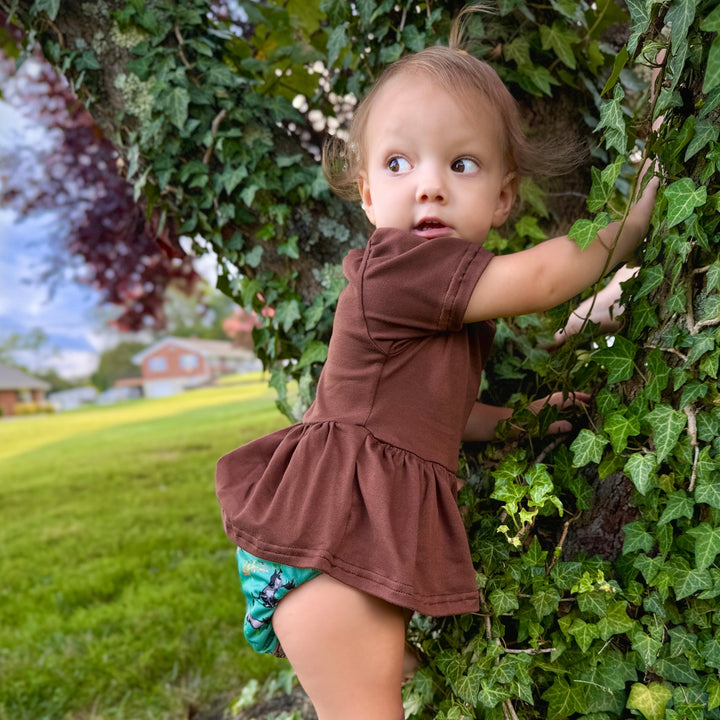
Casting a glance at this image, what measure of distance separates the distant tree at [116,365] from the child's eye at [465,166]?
6.82 meters

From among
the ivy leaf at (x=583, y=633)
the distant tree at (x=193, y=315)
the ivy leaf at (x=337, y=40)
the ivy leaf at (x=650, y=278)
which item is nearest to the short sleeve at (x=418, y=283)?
the ivy leaf at (x=650, y=278)

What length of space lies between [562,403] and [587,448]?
188 mm

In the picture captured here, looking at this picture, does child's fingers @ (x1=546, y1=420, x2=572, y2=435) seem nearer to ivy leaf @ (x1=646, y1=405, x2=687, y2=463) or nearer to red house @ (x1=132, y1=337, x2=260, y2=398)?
ivy leaf @ (x1=646, y1=405, x2=687, y2=463)

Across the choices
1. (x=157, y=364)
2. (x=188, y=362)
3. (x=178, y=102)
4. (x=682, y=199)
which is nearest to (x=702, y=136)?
(x=682, y=199)

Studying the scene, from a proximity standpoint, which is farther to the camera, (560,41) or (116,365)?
(116,365)

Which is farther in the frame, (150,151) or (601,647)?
(150,151)

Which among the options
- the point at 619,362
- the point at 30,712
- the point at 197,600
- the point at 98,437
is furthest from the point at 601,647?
the point at 98,437

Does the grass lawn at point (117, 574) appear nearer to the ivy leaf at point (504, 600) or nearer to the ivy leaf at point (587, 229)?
the ivy leaf at point (504, 600)

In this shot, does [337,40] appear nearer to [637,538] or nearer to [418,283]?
[418,283]

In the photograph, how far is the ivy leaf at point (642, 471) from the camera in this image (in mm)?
1040

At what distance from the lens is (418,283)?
3.60 feet

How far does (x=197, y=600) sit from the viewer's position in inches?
129

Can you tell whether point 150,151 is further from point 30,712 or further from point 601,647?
point 30,712

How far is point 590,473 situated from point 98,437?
6935mm
